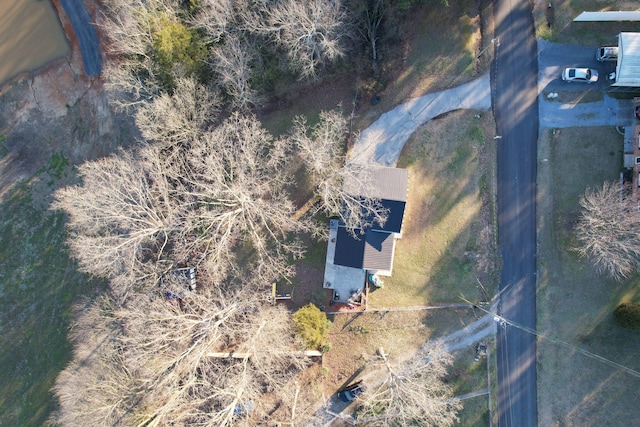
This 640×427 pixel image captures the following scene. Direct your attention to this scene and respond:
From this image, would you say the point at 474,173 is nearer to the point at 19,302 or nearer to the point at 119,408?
the point at 119,408

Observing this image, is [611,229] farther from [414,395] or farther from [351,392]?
[351,392]

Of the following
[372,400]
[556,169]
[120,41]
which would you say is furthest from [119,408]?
[556,169]

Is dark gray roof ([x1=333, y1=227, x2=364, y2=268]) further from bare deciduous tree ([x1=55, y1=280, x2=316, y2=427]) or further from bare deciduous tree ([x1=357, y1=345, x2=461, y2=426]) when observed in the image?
bare deciduous tree ([x1=357, y1=345, x2=461, y2=426])

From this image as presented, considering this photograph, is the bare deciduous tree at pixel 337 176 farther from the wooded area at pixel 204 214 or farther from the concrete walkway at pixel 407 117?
the concrete walkway at pixel 407 117

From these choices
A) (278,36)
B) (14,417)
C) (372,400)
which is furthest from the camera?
(14,417)

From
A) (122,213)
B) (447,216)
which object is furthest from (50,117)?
(447,216)

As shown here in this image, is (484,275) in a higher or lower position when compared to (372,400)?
higher

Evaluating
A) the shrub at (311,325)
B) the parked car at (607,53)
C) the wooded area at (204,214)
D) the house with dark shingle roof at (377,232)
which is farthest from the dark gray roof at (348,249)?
the parked car at (607,53)
